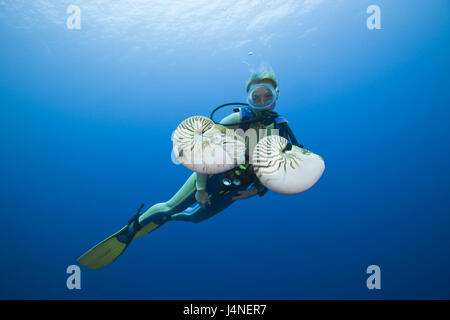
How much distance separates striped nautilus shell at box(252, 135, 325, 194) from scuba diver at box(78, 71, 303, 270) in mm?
206

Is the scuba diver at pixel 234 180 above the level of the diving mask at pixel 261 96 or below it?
below

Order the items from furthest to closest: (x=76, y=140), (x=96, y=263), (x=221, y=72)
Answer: (x=76, y=140)
(x=221, y=72)
(x=96, y=263)

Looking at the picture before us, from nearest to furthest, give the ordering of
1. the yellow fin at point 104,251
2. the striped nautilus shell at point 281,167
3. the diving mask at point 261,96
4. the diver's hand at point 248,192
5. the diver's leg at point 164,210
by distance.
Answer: the striped nautilus shell at point 281,167
the diving mask at point 261,96
the diver's hand at point 248,192
the diver's leg at point 164,210
the yellow fin at point 104,251

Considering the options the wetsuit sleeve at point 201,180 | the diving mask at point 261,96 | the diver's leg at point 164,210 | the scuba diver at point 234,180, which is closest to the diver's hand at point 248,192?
the scuba diver at point 234,180

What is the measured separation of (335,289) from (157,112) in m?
22.4

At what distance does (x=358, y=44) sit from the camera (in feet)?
41.5

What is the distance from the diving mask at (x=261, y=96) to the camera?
2.29 m

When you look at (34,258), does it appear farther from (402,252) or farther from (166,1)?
(402,252)

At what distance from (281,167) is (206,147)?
1.79 feet

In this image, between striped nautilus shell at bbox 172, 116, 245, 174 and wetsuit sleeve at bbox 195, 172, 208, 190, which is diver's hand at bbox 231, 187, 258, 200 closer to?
wetsuit sleeve at bbox 195, 172, 208, 190

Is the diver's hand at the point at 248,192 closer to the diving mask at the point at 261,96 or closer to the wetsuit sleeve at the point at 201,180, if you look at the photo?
the wetsuit sleeve at the point at 201,180

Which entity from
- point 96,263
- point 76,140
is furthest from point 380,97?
point 76,140

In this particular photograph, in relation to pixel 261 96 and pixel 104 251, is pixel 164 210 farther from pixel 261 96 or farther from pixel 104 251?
pixel 261 96

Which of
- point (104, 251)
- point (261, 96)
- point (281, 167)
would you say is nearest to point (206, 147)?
point (281, 167)
